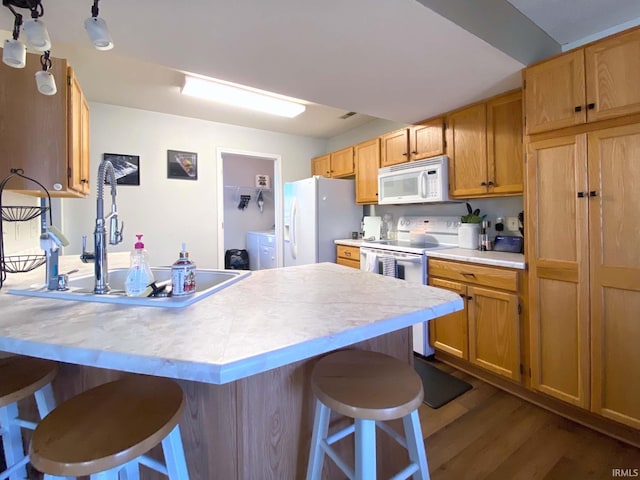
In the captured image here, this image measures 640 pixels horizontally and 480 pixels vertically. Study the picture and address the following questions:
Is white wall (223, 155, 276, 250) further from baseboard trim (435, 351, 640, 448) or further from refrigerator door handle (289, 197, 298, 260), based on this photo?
baseboard trim (435, 351, 640, 448)

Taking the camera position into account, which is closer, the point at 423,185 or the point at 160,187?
the point at 423,185

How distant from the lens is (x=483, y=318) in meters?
2.09

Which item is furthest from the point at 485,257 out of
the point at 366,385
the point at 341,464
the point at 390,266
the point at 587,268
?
the point at 341,464

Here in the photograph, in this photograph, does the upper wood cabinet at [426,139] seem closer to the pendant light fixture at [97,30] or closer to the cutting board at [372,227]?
the cutting board at [372,227]

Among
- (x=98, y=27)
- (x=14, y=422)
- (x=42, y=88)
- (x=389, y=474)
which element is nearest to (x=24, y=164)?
(x=42, y=88)

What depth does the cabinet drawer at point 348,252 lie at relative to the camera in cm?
321

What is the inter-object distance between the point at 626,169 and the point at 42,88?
2703 mm

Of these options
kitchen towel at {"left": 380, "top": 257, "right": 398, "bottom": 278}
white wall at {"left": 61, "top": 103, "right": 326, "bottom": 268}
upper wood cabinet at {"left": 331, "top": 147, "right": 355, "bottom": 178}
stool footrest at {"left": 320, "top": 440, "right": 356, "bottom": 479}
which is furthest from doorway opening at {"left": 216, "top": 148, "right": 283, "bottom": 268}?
stool footrest at {"left": 320, "top": 440, "right": 356, "bottom": 479}

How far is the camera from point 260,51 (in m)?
1.67

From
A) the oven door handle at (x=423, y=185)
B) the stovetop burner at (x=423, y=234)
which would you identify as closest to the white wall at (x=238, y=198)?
the stovetop burner at (x=423, y=234)

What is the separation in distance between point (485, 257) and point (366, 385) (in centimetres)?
162

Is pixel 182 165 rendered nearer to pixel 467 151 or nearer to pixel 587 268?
pixel 467 151

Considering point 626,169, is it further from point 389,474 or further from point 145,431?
point 145,431

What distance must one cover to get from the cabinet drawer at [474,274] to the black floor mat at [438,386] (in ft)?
2.36
